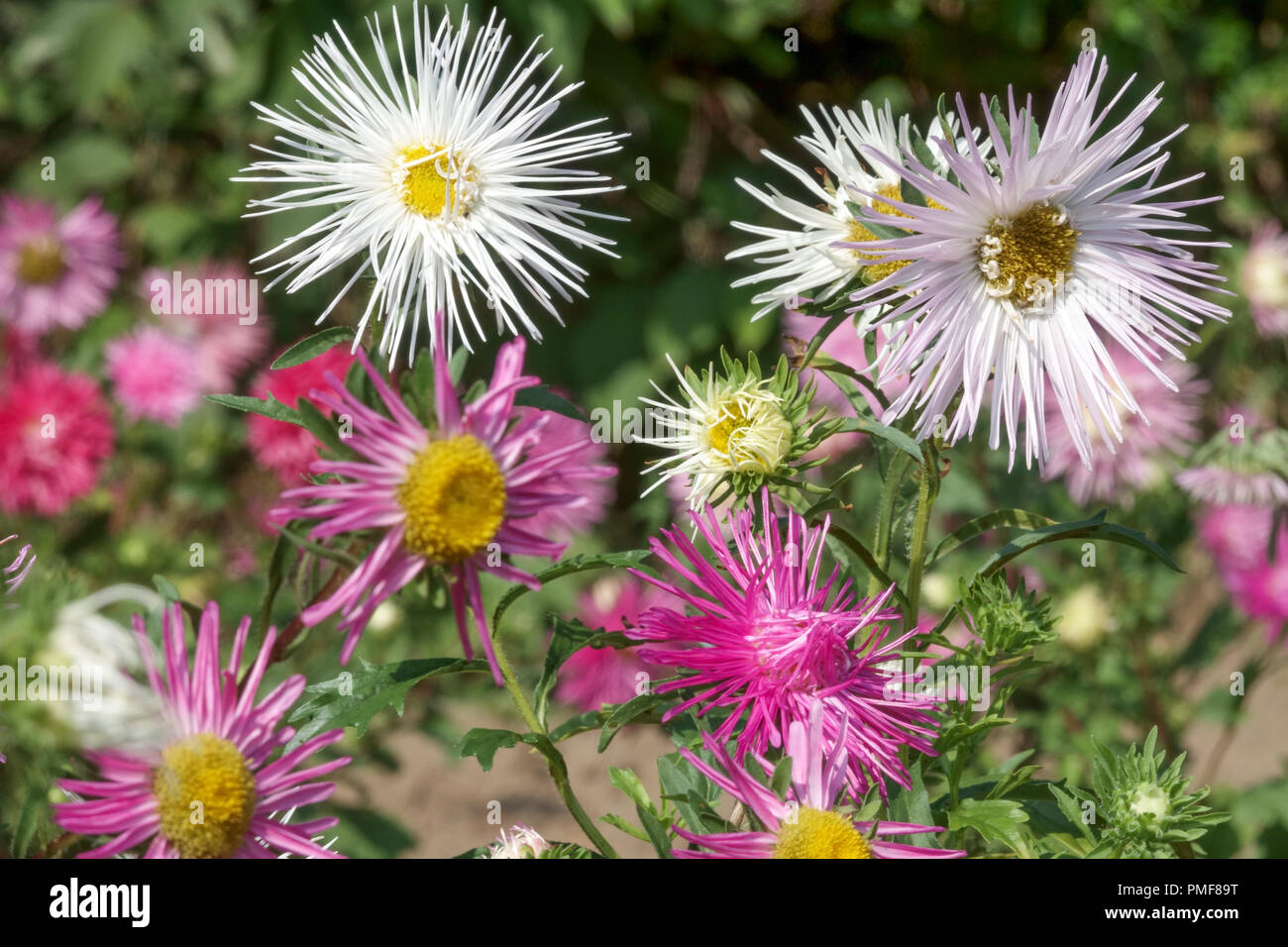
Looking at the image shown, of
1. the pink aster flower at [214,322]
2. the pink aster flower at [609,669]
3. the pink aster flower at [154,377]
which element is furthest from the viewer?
the pink aster flower at [214,322]

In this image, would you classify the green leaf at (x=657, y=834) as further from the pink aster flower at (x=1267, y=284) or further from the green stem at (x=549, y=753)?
the pink aster flower at (x=1267, y=284)

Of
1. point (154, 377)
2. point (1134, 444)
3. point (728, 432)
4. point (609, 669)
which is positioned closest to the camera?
point (728, 432)

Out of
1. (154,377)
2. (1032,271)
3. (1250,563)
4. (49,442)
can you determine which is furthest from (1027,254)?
(154,377)

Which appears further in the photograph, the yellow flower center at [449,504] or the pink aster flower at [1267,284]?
the pink aster flower at [1267,284]

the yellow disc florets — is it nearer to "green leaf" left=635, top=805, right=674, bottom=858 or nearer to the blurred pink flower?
"green leaf" left=635, top=805, right=674, bottom=858

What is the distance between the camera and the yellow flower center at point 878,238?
0.50 meters

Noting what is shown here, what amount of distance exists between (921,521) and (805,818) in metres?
0.13

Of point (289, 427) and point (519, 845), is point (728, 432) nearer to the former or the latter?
point (519, 845)

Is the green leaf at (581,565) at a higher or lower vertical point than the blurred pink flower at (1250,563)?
lower

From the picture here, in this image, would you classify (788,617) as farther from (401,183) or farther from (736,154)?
(736,154)

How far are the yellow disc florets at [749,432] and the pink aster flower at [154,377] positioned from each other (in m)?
1.13

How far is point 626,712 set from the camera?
49cm

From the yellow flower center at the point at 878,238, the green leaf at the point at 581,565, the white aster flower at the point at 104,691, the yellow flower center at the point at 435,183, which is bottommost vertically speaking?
the white aster flower at the point at 104,691

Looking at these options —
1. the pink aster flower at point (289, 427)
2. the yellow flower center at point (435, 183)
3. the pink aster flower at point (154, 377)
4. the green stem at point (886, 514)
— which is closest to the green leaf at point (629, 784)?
the green stem at point (886, 514)
